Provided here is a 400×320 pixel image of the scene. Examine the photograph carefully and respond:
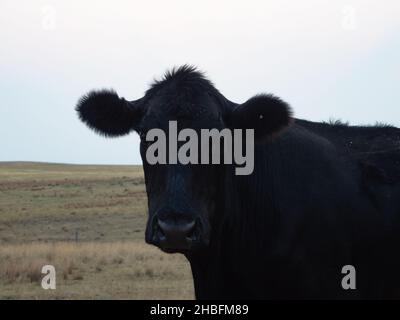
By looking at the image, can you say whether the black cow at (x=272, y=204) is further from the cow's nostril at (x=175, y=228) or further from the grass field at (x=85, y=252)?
the grass field at (x=85, y=252)

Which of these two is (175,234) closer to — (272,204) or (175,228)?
(175,228)

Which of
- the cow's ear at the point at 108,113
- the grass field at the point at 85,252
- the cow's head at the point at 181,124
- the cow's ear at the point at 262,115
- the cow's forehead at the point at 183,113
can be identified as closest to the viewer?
the cow's head at the point at 181,124

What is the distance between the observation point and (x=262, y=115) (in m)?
6.08

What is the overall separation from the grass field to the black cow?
33.9 feet

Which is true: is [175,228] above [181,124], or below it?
below

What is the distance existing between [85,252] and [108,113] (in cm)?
2091

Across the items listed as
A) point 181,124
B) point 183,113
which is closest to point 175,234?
point 181,124

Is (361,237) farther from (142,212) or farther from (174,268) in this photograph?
(142,212)

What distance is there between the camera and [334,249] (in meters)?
6.12

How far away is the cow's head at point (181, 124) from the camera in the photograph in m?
5.19

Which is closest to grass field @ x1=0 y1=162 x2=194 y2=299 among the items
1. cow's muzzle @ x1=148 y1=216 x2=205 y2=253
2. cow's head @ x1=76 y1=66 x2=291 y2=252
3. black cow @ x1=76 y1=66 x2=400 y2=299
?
black cow @ x1=76 y1=66 x2=400 y2=299

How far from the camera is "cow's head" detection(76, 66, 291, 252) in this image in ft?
17.0

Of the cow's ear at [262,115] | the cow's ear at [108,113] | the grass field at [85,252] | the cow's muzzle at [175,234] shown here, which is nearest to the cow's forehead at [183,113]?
the cow's ear at [262,115]
